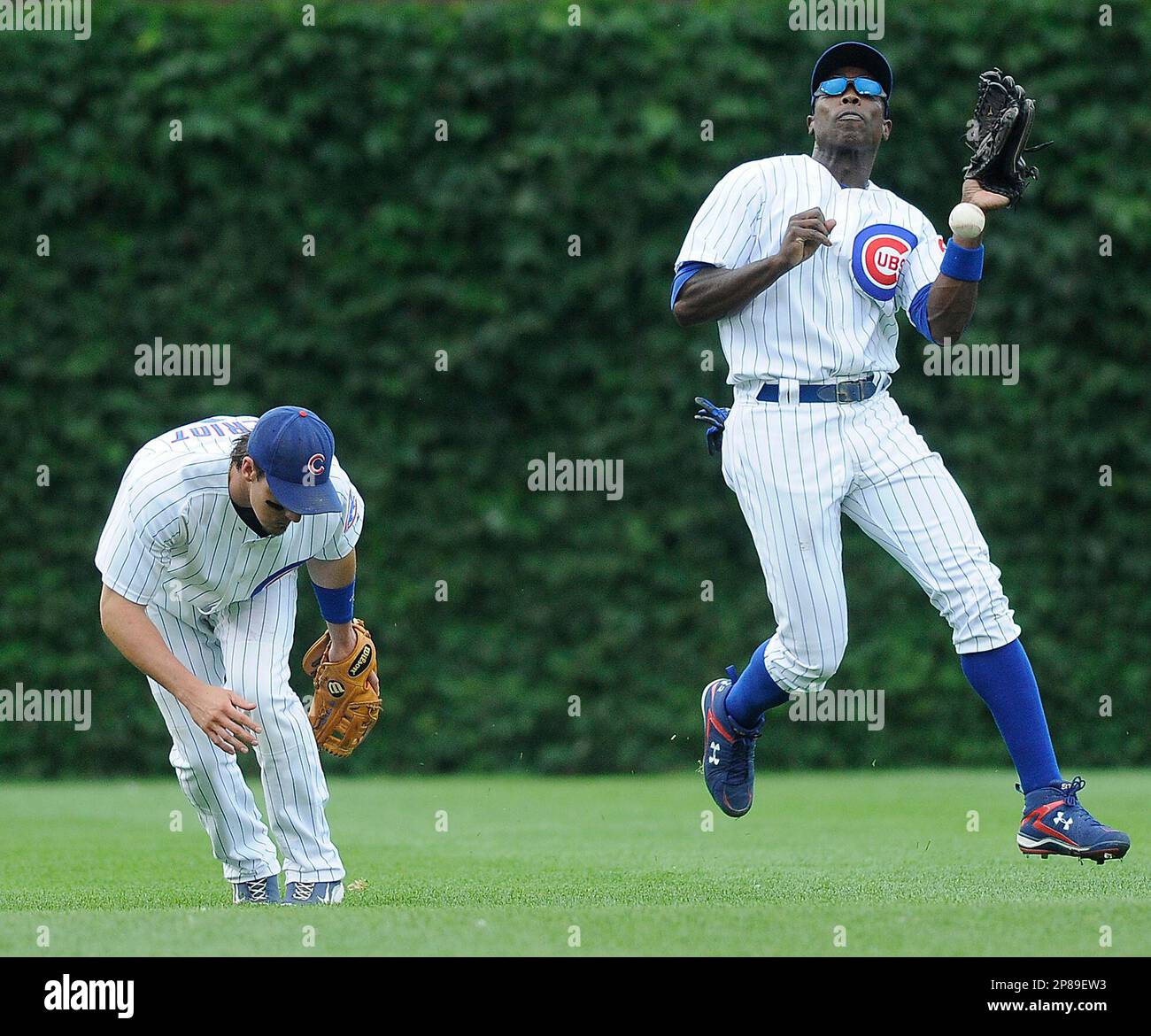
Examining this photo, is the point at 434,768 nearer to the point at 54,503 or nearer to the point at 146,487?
the point at 54,503

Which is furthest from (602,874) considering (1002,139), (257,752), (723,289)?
(1002,139)

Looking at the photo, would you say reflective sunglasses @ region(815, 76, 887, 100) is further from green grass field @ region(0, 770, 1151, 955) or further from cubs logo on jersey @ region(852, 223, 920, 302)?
green grass field @ region(0, 770, 1151, 955)

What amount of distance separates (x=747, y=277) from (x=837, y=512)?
2.71ft

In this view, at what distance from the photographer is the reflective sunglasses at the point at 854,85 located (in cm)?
576

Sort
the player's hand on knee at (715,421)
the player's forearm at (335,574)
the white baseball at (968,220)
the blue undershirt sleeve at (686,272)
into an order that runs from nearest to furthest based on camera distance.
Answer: the white baseball at (968,220), the blue undershirt sleeve at (686,272), the player's forearm at (335,574), the player's hand on knee at (715,421)

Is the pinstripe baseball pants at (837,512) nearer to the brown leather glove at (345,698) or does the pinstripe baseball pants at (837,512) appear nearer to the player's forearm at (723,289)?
the player's forearm at (723,289)

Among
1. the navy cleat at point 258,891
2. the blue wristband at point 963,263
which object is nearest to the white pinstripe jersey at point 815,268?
the blue wristband at point 963,263

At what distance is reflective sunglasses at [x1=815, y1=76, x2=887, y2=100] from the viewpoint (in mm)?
5758

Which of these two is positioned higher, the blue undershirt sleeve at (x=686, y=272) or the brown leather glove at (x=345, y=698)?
the blue undershirt sleeve at (x=686, y=272)

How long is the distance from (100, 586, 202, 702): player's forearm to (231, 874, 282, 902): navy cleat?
790 mm

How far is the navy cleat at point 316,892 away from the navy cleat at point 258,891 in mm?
164
